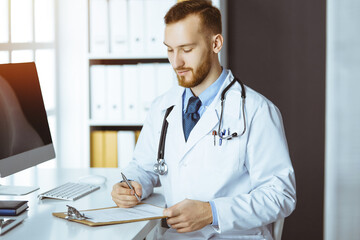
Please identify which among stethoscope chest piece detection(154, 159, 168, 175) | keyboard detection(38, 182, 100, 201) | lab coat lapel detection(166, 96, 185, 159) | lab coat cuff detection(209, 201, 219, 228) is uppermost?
lab coat lapel detection(166, 96, 185, 159)

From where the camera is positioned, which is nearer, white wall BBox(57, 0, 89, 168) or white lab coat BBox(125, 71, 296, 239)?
white lab coat BBox(125, 71, 296, 239)

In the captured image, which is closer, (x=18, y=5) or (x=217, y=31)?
(x=217, y=31)

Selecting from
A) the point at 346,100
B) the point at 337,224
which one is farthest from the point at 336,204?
the point at 346,100

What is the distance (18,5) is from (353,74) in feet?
6.16

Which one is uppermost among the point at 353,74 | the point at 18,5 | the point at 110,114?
the point at 18,5

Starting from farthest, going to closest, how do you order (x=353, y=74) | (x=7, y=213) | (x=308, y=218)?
(x=308, y=218) < (x=353, y=74) < (x=7, y=213)

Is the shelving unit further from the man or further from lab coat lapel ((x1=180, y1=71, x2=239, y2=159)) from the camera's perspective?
lab coat lapel ((x1=180, y1=71, x2=239, y2=159))

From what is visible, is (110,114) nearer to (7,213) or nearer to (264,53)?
(264,53)

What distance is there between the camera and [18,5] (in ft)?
9.66

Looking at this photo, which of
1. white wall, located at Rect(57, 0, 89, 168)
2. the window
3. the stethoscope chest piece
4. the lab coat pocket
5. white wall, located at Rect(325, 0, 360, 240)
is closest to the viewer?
the lab coat pocket

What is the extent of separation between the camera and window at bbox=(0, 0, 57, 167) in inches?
112

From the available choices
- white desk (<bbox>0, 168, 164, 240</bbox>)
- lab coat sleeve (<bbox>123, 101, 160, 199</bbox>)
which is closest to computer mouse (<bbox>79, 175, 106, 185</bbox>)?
white desk (<bbox>0, 168, 164, 240</bbox>)

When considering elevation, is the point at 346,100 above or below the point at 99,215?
above

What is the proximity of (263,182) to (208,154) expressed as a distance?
204 mm
